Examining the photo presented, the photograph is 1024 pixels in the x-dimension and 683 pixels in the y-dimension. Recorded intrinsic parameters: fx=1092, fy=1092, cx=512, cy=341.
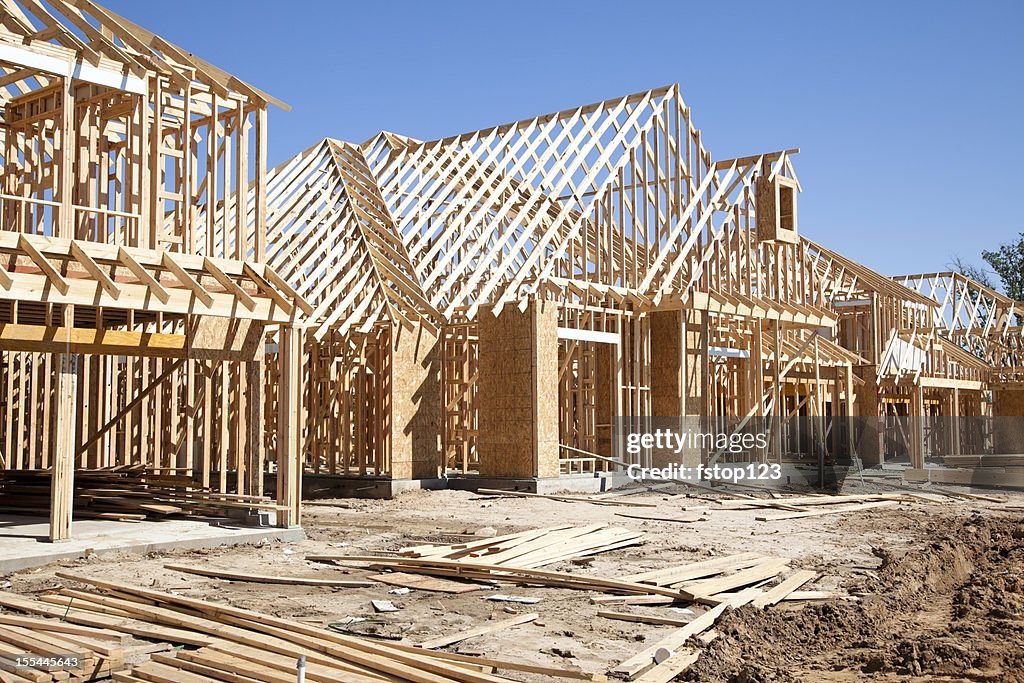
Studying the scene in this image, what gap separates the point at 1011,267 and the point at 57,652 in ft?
212

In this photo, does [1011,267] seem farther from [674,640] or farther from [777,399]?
[674,640]

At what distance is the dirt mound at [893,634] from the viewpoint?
6.63 meters

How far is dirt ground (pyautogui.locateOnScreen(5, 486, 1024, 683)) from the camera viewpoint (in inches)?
273

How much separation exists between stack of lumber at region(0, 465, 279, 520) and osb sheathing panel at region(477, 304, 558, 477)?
265 inches

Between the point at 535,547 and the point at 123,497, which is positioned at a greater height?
the point at 123,497

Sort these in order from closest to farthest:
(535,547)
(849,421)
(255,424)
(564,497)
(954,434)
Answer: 1. (535,547)
2. (255,424)
3. (564,497)
4. (849,421)
5. (954,434)

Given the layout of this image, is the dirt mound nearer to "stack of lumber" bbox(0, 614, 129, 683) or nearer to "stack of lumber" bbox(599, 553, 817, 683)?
"stack of lumber" bbox(599, 553, 817, 683)

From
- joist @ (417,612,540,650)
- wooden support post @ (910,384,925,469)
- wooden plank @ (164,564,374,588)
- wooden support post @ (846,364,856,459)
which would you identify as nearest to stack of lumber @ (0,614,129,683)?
joist @ (417,612,540,650)

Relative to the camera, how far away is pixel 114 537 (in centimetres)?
1188

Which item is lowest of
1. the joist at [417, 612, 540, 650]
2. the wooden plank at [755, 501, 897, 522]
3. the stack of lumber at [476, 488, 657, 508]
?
the wooden plank at [755, 501, 897, 522]

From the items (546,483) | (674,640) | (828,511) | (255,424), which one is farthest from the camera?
(546,483)

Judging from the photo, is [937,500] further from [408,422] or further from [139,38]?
[139,38]

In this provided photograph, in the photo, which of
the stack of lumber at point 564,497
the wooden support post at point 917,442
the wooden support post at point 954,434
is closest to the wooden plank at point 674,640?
the stack of lumber at point 564,497

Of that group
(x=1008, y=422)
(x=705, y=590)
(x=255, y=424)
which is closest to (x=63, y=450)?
(x=255, y=424)
